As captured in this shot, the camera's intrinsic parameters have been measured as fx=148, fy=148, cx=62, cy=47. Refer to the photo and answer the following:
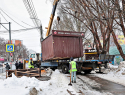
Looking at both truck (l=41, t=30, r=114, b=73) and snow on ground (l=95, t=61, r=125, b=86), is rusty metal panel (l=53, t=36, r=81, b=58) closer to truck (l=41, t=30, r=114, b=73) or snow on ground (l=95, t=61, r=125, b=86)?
truck (l=41, t=30, r=114, b=73)

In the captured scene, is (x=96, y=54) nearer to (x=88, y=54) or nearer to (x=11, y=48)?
(x=88, y=54)

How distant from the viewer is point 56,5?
1798 centimetres

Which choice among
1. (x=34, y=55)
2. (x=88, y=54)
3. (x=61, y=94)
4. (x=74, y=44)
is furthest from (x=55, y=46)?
(x=34, y=55)

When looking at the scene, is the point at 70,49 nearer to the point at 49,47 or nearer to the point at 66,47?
the point at 66,47

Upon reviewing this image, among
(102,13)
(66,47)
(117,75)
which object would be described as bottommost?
(117,75)

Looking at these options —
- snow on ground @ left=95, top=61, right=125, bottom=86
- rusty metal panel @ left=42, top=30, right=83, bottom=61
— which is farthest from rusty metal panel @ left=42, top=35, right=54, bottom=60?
snow on ground @ left=95, top=61, right=125, bottom=86

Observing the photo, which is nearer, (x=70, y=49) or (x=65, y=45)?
(x=65, y=45)

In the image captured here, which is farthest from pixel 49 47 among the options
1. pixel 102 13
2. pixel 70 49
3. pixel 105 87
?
pixel 105 87

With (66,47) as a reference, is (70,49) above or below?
below

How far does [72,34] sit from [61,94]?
7902mm

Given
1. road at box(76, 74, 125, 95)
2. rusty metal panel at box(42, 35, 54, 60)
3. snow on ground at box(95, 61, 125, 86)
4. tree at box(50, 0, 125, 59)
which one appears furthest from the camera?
rusty metal panel at box(42, 35, 54, 60)

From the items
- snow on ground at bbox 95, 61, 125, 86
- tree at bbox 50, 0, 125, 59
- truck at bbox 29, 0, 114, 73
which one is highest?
tree at bbox 50, 0, 125, 59

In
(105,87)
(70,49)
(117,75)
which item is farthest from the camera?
(70,49)

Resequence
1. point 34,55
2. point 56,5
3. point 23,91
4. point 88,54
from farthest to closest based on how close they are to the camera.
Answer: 1. point 34,55
2. point 56,5
3. point 88,54
4. point 23,91
